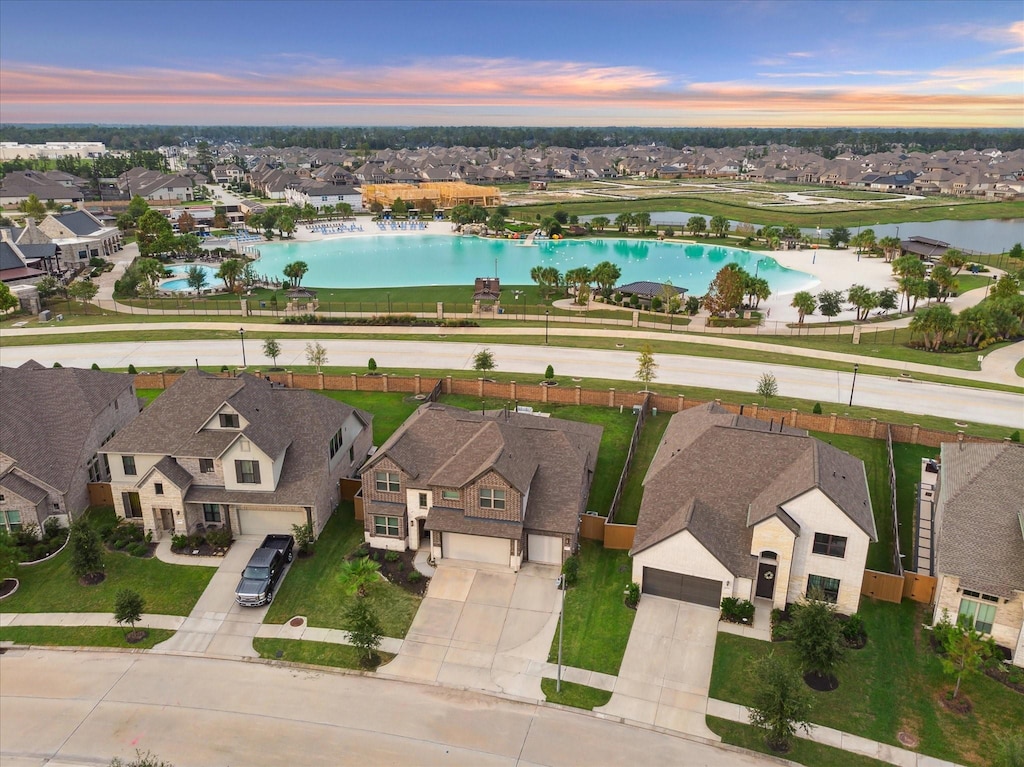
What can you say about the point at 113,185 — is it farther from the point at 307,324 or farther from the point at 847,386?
the point at 847,386

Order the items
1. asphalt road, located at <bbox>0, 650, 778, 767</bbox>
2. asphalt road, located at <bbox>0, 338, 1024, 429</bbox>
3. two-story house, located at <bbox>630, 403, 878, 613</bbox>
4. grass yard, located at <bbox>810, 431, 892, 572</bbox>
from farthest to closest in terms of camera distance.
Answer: asphalt road, located at <bbox>0, 338, 1024, 429</bbox>, grass yard, located at <bbox>810, 431, 892, 572</bbox>, two-story house, located at <bbox>630, 403, 878, 613</bbox>, asphalt road, located at <bbox>0, 650, 778, 767</bbox>

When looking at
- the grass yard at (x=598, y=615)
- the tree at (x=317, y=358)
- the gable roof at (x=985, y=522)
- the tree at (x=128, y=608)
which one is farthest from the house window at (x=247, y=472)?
the gable roof at (x=985, y=522)

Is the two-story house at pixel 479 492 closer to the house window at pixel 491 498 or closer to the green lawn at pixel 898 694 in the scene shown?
the house window at pixel 491 498

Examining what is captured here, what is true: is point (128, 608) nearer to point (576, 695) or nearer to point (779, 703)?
point (576, 695)

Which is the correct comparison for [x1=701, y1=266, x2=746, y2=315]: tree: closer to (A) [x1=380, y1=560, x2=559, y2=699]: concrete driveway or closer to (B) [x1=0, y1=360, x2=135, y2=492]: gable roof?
(A) [x1=380, y1=560, x2=559, y2=699]: concrete driveway

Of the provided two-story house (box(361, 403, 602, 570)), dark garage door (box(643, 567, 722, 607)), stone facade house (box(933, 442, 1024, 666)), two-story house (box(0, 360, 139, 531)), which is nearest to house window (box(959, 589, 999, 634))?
stone facade house (box(933, 442, 1024, 666))

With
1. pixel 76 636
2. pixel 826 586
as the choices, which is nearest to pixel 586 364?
pixel 826 586
